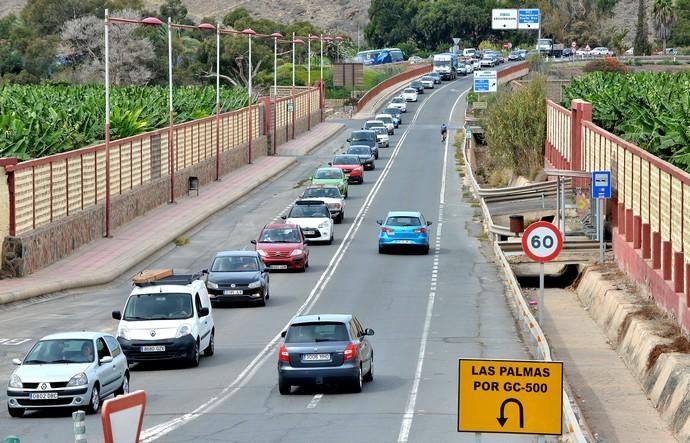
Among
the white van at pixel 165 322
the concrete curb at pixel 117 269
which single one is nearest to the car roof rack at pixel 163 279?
the white van at pixel 165 322

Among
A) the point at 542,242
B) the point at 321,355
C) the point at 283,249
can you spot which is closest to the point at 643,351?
the point at 321,355

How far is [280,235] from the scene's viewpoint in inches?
1837

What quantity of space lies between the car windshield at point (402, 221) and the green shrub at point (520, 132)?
102 feet

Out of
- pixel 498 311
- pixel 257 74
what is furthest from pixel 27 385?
pixel 257 74

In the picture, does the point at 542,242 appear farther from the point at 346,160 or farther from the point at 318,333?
the point at 346,160

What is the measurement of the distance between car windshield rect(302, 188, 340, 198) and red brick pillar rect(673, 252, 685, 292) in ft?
86.6

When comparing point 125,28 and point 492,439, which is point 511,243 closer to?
point 492,439

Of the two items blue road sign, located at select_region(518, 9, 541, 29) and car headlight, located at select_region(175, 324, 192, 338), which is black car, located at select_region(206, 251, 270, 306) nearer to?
car headlight, located at select_region(175, 324, 192, 338)

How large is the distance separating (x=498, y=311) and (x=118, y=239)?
61.6 feet

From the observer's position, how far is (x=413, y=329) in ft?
117

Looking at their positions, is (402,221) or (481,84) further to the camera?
(481,84)

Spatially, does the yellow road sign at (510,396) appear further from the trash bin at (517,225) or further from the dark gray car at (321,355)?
the trash bin at (517,225)

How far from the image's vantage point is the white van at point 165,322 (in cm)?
2934

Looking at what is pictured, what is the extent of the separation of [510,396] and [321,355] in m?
13.0
